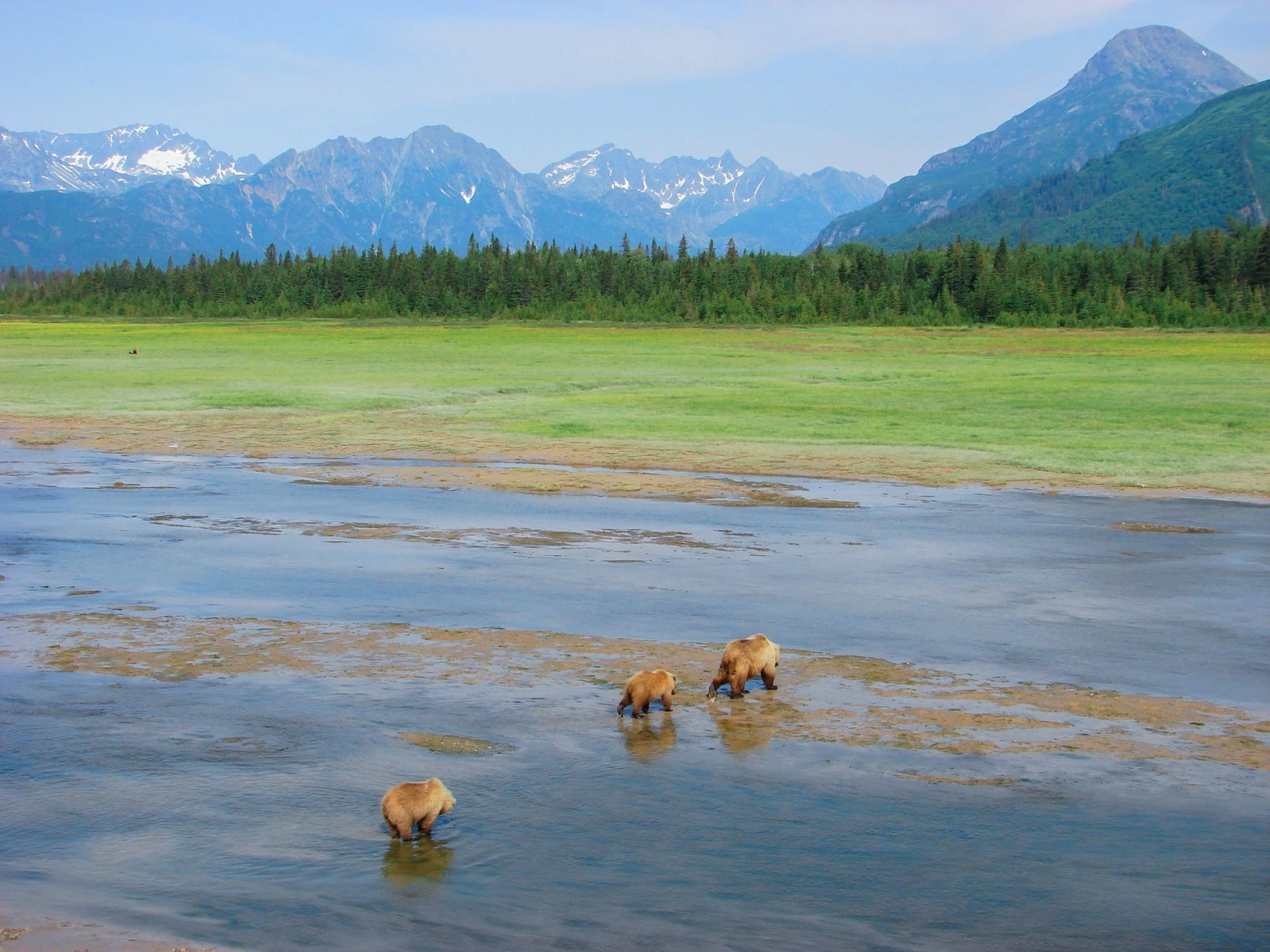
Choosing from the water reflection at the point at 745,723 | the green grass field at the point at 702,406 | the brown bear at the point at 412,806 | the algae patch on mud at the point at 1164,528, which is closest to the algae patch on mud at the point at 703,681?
the water reflection at the point at 745,723

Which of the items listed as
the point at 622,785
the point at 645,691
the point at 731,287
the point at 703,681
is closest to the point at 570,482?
the point at 703,681

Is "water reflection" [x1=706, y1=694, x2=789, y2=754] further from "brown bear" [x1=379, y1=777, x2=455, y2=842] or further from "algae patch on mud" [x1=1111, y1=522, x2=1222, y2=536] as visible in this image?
"algae patch on mud" [x1=1111, y1=522, x2=1222, y2=536]

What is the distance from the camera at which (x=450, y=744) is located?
10266 mm

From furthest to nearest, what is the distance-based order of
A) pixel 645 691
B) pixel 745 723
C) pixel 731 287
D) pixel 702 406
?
1. pixel 731 287
2. pixel 702 406
3. pixel 745 723
4. pixel 645 691

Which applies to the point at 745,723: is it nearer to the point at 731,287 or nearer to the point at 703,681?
the point at 703,681

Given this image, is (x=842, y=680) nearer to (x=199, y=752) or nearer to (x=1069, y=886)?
(x=1069, y=886)

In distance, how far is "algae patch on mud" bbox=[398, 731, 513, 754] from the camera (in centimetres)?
1012

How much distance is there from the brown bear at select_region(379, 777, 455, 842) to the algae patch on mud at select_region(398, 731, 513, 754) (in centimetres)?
165

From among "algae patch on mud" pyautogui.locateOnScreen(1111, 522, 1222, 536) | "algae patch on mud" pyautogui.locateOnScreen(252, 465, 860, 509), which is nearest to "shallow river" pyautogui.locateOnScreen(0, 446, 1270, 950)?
"algae patch on mud" pyautogui.locateOnScreen(1111, 522, 1222, 536)

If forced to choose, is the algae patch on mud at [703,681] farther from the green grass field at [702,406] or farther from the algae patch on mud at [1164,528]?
the green grass field at [702,406]

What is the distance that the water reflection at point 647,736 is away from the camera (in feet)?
33.2

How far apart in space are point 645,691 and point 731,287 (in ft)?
457

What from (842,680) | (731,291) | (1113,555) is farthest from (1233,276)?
(842,680)

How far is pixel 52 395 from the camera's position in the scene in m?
48.8
